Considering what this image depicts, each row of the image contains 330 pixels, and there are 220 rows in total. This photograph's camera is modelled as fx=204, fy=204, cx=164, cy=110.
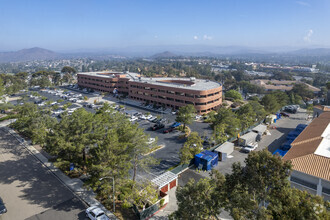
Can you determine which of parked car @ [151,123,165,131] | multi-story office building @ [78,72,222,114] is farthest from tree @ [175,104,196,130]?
multi-story office building @ [78,72,222,114]

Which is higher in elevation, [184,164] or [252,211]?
[252,211]

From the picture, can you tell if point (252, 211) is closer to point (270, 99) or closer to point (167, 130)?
point (167, 130)

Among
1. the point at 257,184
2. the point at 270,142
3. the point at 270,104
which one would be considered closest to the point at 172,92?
the point at 270,104

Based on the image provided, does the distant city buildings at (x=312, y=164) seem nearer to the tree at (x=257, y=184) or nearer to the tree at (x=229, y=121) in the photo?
the tree at (x=229, y=121)

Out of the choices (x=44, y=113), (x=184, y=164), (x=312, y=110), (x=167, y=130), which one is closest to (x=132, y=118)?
(x=167, y=130)

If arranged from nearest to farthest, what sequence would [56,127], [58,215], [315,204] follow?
[315,204]
[58,215]
[56,127]

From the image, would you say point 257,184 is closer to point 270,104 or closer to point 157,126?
point 157,126

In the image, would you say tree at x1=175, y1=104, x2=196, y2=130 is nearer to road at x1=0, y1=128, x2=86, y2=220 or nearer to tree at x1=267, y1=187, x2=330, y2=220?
road at x1=0, y1=128, x2=86, y2=220
